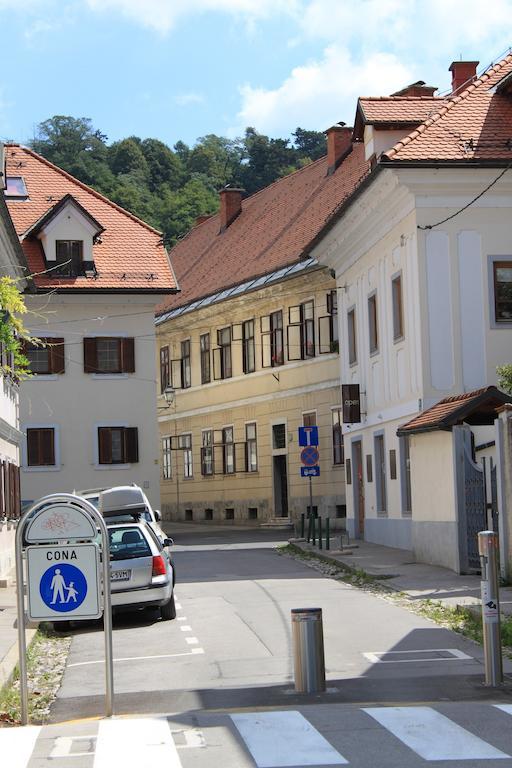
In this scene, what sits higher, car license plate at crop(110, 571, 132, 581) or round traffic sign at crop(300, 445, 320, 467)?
round traffic sign at crop(300, 445, 320, 467)

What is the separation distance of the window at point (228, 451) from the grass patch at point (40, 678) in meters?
33.5

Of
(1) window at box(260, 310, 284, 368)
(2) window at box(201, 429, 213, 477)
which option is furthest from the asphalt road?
(2) window at box(201, 429, 213, 477)

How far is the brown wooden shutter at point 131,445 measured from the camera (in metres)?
45.8

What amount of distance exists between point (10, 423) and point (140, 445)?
1087 cm

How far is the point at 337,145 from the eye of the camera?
52.2 meters

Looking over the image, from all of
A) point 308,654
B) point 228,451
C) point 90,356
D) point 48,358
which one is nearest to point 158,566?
point 308,654

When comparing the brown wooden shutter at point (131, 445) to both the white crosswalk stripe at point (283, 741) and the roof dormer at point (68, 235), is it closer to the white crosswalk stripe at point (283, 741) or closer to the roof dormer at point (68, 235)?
the roof dormer at point (68, 235)

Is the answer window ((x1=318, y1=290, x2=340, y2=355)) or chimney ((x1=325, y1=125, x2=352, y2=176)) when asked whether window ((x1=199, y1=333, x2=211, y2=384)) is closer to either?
chimney ((x1=325, y1=125, x2=352, y2=176))

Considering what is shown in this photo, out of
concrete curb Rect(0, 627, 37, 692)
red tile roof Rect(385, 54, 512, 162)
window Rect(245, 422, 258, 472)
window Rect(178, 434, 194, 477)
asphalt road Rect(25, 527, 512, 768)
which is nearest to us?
asphalt road Rect(25, 527, 512, 768)

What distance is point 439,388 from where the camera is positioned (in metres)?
30.1

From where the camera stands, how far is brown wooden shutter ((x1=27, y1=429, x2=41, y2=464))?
45.3 m

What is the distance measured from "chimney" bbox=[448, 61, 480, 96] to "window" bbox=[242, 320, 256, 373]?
1491 cm

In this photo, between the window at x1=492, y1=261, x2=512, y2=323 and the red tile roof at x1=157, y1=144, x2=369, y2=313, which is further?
the red tile roof at x1=157, y1=144, x2=369, y2=313

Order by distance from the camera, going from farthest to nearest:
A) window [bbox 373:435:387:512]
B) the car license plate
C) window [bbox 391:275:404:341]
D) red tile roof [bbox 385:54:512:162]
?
window [bbox 373:435:387:512] < window [bbox 391:275:404:341] < red tile roof [bbox 385:54:512:162] < the car license plate
